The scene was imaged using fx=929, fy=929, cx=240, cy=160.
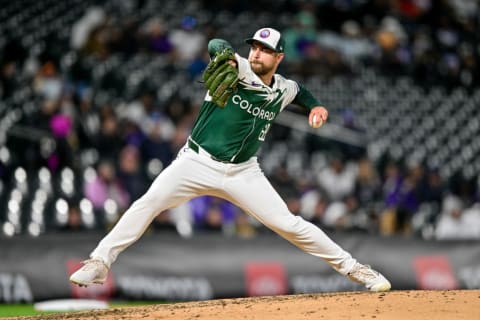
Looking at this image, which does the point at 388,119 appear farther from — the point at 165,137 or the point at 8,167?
the point at 8,167

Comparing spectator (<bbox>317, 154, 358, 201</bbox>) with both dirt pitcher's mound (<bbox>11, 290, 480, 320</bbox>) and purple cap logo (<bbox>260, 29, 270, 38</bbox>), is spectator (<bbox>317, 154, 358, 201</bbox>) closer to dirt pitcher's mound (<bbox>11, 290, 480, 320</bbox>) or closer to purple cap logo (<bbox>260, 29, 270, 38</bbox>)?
Result: dirt pitcher's mound (<bbox>11, 290, 480, 320</bbox>)

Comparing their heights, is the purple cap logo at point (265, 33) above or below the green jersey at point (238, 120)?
above

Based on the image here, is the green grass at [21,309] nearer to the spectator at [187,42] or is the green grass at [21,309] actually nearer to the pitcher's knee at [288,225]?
the pitcher's knee at [288,225]

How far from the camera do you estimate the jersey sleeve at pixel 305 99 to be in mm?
7535

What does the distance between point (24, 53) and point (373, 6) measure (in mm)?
8425

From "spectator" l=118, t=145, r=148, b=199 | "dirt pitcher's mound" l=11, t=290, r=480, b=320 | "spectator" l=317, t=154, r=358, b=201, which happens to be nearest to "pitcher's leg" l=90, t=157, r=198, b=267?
"dirt pitcher's mound" l=11, t=290, r=480, b=320

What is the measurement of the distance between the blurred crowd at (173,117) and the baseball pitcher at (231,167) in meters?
4.45

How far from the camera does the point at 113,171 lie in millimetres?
12477

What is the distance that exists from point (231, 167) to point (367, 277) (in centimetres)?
149

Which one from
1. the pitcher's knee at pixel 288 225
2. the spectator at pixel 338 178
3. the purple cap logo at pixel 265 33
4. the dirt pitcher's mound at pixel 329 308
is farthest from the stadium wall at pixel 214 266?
the purple cap logo at pixel 265 33

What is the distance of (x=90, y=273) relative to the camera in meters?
6.92

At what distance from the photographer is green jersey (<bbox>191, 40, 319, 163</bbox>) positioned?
711cm

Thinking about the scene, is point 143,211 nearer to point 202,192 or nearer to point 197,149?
point 202,192

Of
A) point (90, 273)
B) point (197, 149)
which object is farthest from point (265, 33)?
point (90, 273)
